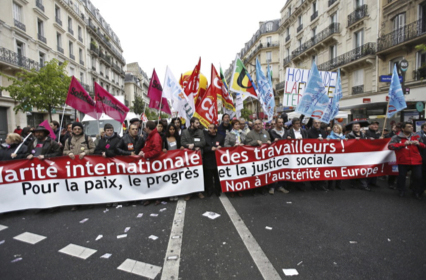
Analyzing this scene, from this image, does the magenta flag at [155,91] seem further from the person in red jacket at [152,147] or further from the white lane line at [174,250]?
the white lane line at [174,250]

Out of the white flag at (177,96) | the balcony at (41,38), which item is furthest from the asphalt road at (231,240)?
the balcony at (41,38)

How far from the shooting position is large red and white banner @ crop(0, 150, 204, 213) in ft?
14.8

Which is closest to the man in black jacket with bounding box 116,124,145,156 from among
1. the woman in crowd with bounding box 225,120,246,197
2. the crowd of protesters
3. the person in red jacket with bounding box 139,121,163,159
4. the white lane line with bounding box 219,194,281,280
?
the crowd of protesters

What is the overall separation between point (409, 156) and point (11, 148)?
27.5 ft

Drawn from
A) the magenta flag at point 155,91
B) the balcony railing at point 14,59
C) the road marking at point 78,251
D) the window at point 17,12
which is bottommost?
the road marking at point 78,251

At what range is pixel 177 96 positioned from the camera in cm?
632

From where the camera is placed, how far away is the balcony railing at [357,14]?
19400mm

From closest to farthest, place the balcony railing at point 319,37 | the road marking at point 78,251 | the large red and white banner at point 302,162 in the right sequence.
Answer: the road marking at point 78,251 < the large red and white banner at point 302,162 < the balcony railing at point 319,37

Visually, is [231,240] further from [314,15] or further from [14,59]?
[314,15]

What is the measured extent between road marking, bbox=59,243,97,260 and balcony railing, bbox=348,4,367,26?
24606 mm

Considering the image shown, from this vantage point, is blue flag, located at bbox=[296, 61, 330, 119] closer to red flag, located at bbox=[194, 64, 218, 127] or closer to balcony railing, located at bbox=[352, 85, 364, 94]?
red flag, located at bbox=[194, 64, 218, 127]

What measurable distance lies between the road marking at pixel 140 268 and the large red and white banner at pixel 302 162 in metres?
2.68

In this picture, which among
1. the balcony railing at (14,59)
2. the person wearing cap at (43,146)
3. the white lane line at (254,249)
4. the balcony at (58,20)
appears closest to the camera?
the white lane line at (254,249)

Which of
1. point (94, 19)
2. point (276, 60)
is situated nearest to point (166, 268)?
point (94, 19)
